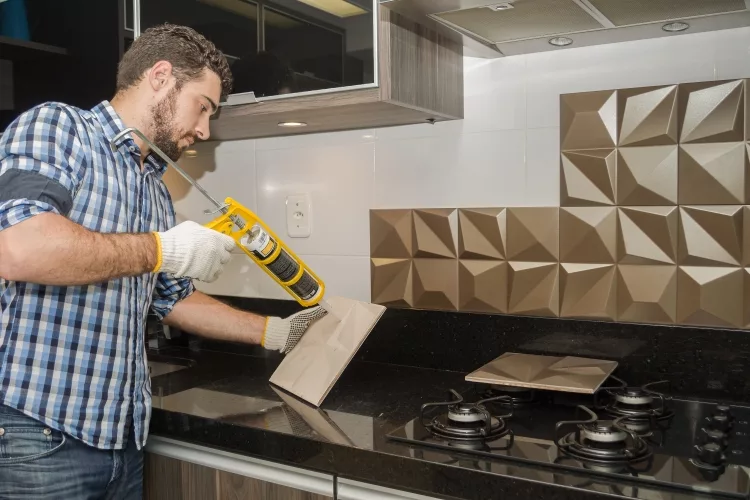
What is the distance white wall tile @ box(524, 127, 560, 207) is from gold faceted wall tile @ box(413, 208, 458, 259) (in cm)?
19

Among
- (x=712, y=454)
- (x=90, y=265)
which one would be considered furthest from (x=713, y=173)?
(x=90, y=265)

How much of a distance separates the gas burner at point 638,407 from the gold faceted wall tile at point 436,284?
0.44m

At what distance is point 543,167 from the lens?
161 cm

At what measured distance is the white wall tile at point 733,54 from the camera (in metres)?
1.40

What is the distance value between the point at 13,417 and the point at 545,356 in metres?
1.08

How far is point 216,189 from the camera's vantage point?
212 cm

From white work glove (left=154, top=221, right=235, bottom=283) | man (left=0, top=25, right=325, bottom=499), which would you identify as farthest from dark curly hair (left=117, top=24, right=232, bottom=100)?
white work glove (left=154, top=221, right=235, bottom=283)

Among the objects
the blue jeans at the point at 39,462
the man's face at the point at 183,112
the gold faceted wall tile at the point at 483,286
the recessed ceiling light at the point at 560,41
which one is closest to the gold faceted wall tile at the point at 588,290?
the gold faceted wall tile at the point at 483,286

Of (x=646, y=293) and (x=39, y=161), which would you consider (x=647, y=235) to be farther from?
(x=39, y=161)

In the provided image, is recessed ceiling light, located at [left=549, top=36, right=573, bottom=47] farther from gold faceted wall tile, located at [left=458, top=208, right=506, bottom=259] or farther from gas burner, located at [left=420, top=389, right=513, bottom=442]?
gas burner, located at [left=420, top=389, right=513, bottom=442]

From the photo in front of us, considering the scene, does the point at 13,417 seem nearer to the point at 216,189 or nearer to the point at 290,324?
the point at 290,324

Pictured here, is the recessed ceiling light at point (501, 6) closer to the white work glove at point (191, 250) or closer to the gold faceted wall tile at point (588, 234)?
the gold faceted wall tile at point (588, 234)

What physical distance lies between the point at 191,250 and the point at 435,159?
0.71 m

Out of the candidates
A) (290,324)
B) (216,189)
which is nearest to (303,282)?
(290,324)
